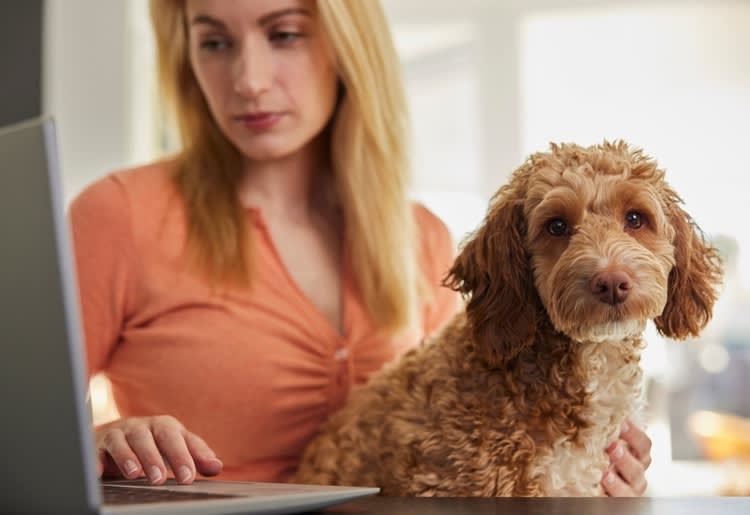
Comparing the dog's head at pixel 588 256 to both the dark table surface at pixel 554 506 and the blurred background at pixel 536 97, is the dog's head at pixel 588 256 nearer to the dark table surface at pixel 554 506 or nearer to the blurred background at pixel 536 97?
the dark table surface at pixel 554 506

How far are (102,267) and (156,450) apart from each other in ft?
1.62

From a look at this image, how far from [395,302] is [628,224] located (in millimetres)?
566

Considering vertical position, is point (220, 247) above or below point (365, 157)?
below

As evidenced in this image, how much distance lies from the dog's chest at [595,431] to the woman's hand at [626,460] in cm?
2

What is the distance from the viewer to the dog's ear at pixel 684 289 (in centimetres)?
88

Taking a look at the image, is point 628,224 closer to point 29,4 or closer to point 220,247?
point 220,247

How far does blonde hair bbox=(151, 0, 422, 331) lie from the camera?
4.40 ft

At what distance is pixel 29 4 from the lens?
3141mm

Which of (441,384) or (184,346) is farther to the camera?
(184,346)

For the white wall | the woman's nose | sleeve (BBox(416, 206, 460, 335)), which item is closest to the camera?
the woman's nose

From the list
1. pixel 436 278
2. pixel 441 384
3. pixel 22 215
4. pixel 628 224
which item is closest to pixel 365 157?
pixel 436 278

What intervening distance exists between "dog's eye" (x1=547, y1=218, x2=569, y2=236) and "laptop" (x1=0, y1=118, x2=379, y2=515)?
45cm

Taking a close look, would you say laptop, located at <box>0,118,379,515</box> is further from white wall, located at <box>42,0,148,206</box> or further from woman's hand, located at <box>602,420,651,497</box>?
white wall, located at <box>42,0,148,206</box>

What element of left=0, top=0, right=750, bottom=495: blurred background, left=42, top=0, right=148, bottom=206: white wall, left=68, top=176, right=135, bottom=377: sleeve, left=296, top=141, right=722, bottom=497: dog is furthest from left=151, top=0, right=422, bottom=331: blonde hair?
left=42, top=0, right=148, bottom=206: white wall
